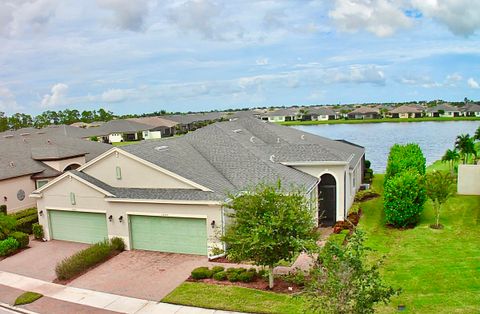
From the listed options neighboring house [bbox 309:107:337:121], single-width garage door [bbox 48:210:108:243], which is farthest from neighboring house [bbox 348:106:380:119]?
single-width garage door [bbox 48:210:108:243]

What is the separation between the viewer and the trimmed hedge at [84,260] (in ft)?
60.1

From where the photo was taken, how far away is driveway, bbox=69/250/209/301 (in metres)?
16.7

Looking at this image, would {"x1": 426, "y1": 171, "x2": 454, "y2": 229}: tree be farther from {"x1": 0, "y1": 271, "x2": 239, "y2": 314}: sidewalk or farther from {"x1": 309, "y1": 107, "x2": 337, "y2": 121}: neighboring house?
{"x1": 309, "y1": 107, "x2": 337, "y2": 121}: neighboring house

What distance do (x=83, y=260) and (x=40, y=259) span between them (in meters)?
3.79

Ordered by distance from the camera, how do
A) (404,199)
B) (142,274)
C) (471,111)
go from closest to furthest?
(142,274)
(404,199)
(471,111)

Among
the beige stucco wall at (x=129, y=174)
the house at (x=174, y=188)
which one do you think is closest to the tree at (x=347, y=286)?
the house at (x=174, y=188)

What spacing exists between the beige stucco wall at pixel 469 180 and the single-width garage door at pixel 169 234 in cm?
2195

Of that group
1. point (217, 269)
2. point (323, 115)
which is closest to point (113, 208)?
point (217, 269)

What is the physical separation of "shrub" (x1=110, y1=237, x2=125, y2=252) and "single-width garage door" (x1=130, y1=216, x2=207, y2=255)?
1.83ft

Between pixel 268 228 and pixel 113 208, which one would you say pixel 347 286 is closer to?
pixel 268 228

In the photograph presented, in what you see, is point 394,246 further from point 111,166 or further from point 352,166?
point 111,166

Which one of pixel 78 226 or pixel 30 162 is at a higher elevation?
pixel 30 162

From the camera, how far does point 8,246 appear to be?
2238cm

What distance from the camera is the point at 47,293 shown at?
55.8 feet
